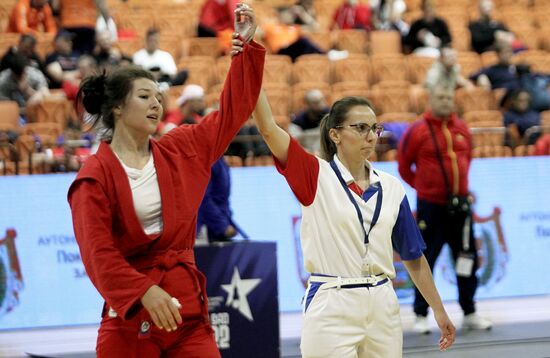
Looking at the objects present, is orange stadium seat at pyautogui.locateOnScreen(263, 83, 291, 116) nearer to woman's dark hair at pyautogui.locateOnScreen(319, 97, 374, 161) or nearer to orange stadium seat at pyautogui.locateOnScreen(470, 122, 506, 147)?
orange stadium seat at pyautogui.locateOnScreen(470, 122, 506, 147)

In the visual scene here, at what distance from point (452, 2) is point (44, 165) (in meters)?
9.03

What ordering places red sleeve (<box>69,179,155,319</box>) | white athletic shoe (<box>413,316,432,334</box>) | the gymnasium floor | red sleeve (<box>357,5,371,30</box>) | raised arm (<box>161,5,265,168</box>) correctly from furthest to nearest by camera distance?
red sleeve (<box>357,5,371,30</box>) → white athletic shoe (<box>413,316,432,334</box>) → the gymnasium floor → raised arm (<box>161,5,265,168</box>) → red sleeve (<box>69,179,155,319</box>)

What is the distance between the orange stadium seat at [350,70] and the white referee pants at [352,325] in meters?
9.12

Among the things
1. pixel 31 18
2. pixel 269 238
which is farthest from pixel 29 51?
pixel 269 238

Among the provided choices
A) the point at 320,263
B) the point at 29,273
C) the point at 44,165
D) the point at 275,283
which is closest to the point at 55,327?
the point at 29,273

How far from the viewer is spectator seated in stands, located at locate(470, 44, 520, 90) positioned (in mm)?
12789

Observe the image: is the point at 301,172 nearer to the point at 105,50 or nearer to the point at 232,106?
the point at 232,106

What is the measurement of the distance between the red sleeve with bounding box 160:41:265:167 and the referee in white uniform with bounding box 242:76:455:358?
18cm

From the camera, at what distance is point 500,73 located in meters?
12.9

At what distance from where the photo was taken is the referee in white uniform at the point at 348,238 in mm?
4094

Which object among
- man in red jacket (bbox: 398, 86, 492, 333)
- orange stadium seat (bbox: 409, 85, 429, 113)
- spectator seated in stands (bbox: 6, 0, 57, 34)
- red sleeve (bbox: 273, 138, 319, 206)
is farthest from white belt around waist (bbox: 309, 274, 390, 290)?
spectator seated in stands (bbox: 6, 0, 57, 34)

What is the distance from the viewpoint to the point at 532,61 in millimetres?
14055

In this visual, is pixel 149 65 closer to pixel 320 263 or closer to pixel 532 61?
pixel 532 61

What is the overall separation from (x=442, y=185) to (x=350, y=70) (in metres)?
5.24
